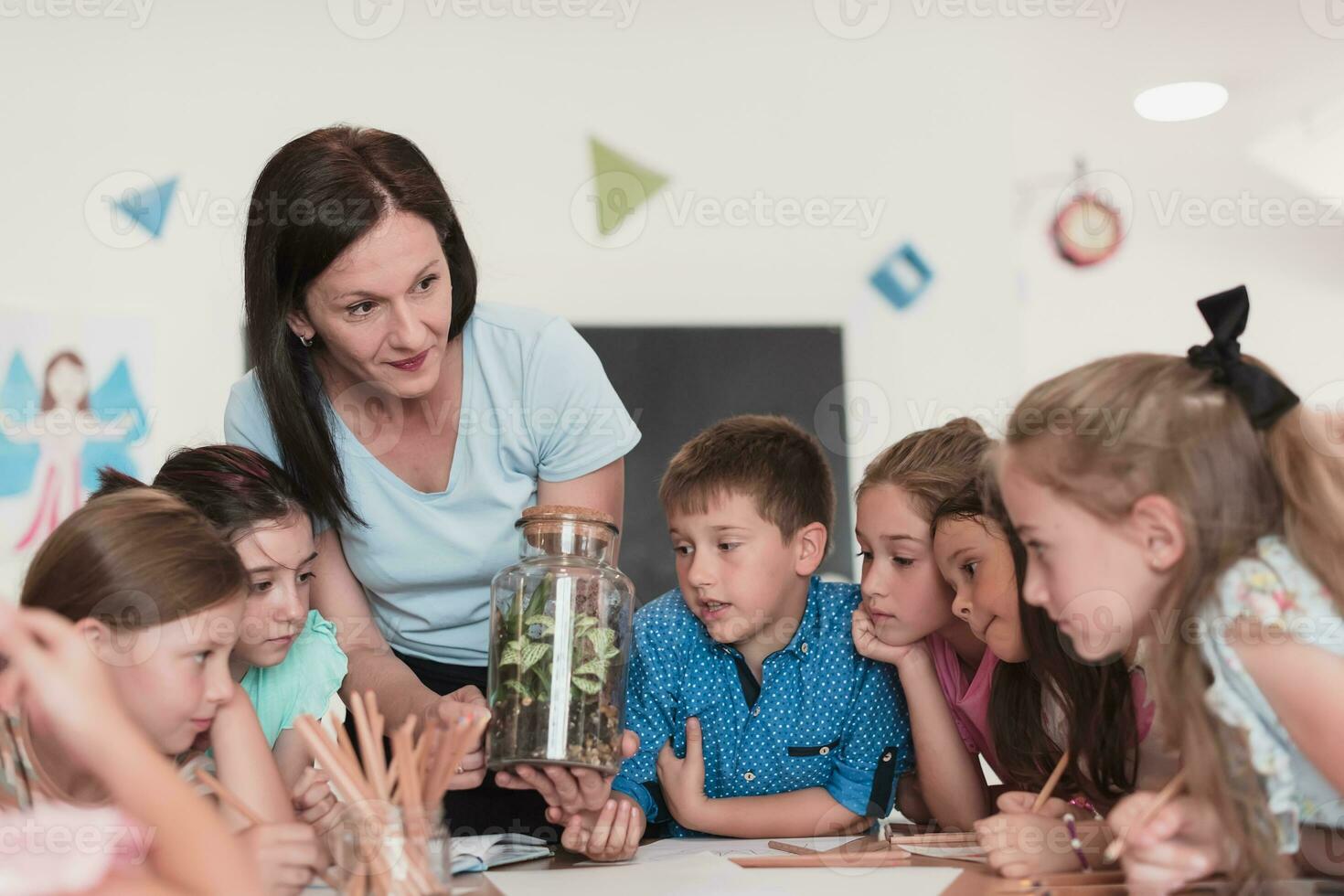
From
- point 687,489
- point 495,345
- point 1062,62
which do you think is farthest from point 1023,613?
point 1062,62

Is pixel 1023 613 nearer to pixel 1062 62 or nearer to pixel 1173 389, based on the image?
pixel 1173 389

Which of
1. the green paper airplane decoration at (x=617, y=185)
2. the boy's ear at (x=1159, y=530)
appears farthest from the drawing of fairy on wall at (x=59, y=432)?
the boy's ear at (x=1159, y=530)

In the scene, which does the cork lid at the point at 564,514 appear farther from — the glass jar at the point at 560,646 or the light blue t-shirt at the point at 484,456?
the light blue t-shirt at the point at 484,456

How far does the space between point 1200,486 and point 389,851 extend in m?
0.70

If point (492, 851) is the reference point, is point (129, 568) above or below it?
above

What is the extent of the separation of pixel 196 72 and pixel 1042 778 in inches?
99.7

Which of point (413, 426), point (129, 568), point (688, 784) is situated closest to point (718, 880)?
point (688, 784)

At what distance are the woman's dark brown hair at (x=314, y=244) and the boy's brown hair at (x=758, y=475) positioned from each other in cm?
36

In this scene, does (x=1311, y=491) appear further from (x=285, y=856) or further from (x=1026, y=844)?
(x=285, y=856)

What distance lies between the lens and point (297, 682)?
1506 mm

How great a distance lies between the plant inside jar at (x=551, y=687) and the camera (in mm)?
1151

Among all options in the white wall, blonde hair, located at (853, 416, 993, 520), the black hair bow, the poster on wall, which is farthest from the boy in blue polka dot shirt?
the poster on wall

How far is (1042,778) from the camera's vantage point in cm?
142

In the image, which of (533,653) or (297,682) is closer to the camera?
(533,653)
